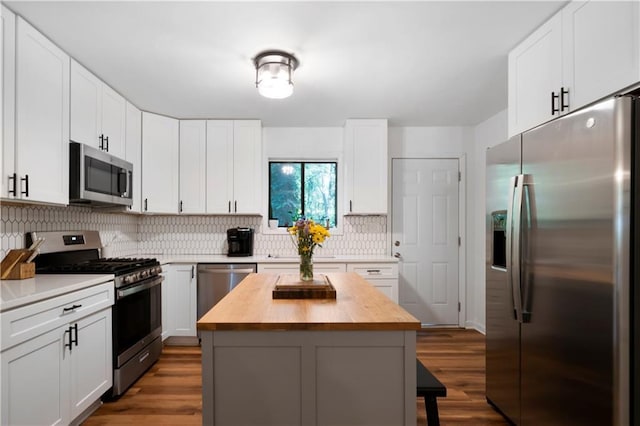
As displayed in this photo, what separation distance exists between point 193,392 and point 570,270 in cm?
267

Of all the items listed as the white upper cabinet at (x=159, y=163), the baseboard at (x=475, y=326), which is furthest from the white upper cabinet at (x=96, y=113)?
the baseboard at (x=475, y=326)

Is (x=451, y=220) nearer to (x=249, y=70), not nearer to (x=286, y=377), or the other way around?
(x=249, y=70)

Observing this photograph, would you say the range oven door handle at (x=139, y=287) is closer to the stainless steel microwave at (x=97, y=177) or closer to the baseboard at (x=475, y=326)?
the stainless steel microwave at (x=97, y=177)

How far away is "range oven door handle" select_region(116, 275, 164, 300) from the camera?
2.72 m

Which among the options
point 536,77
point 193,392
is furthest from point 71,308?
point 536,77

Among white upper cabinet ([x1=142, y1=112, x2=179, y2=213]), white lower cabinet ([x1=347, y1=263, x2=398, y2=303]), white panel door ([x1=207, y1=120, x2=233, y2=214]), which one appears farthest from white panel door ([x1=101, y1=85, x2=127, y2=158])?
white lower cabinet ([x1=347, y1=263, x2=398, y2=303])

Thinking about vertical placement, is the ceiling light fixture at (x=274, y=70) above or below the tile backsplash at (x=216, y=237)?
above

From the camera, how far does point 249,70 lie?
9.37 feet

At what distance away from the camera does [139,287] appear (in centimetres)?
302

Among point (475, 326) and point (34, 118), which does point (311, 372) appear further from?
point (475, 326)

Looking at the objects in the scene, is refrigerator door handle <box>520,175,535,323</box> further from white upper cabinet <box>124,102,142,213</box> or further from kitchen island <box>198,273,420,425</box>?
white upper cabinet <box>124,102,142,213</box>

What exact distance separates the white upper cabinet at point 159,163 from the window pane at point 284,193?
44.8 inches

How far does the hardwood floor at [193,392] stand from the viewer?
2.45 metres

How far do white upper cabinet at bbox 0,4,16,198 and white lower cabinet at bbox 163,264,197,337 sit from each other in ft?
6.66
